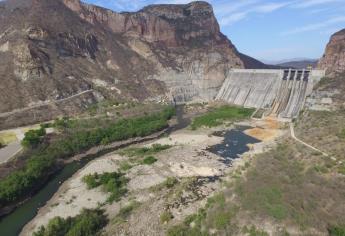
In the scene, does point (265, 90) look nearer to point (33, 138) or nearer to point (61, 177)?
point (33, 138)

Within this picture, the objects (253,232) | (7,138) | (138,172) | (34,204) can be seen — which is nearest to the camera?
(253,232)

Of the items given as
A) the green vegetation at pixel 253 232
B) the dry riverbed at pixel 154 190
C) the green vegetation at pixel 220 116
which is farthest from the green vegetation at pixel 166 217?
the green vegetation at pixel 220 116

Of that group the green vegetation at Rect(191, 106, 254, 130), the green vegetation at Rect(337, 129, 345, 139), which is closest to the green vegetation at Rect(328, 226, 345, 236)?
the green vegetation at Rect(337, 129, 345, 139)

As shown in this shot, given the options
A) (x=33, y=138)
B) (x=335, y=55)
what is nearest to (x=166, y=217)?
(x=33, y=138)

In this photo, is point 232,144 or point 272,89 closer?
point 232,144

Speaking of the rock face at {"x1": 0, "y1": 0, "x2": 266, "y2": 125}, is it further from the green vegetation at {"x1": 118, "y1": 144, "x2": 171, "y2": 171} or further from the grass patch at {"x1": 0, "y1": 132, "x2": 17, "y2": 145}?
the green vegetation at {"x1": 118, "y1": 144, "x2": 171, "y2": 171}

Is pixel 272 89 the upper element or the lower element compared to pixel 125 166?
upper
